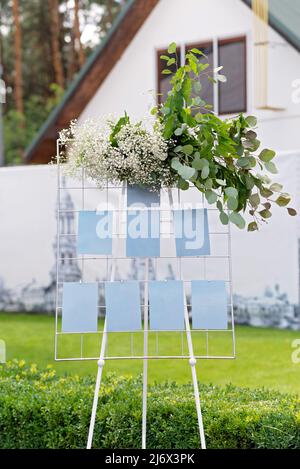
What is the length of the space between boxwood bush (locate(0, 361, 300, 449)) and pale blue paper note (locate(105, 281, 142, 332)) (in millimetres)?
692

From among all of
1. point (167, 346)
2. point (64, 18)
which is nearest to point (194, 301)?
point (167, 346)

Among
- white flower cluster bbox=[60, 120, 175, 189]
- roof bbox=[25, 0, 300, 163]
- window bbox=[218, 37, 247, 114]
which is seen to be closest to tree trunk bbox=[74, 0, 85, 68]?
roof bbox=[25, 0, 300, 163]

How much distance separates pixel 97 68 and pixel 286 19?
10.6ft

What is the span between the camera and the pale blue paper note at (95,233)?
3.88 m

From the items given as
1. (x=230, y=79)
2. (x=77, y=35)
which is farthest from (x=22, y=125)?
(x=230, y=79)

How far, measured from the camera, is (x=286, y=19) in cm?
1163

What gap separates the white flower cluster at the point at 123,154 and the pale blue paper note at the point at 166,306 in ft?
1.47

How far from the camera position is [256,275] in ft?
29.2

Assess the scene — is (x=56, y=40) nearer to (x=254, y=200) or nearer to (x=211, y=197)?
(x=254, y=200)

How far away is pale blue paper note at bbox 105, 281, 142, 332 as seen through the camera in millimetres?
3848

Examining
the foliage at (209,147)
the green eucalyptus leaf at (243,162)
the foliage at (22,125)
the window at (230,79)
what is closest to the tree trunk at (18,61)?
the foliage at (22,125)

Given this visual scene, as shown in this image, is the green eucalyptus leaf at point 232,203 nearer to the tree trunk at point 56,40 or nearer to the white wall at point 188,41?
the white wall at point 188,41

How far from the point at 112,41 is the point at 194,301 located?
1011cm
